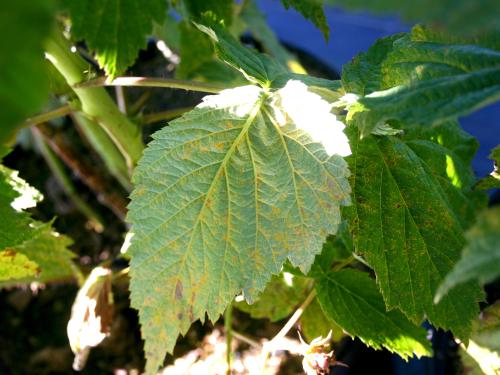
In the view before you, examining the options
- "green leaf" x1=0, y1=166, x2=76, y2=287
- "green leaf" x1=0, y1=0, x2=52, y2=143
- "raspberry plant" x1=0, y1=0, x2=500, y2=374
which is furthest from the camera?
"green leaf" x1=0, y1=166, x2=76, y2=287

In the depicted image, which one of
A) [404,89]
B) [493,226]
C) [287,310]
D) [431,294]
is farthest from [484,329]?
[493,226]

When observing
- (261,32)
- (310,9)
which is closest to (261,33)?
(261,32)

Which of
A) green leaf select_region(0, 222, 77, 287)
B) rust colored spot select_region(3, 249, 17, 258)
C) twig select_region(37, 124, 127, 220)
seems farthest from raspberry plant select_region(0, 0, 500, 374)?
twig select_region(37, 124, 127, 220)

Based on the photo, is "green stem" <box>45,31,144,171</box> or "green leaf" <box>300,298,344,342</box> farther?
"green leaf" <box>300,298,344,342</box>

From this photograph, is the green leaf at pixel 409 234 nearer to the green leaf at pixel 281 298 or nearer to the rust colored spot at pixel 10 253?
the green leaf at pixel 281 298

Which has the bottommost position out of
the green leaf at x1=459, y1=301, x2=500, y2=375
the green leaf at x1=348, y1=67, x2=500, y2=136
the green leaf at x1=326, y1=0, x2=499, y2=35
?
the green leaf at x1=459, y1=301, x2=500, y2=375

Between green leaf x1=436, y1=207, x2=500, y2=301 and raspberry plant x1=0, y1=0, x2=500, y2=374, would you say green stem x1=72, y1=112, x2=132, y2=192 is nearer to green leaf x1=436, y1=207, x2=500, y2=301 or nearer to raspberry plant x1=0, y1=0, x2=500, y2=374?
raspberry plant x1=0, y1=0, x2=500, y2=374

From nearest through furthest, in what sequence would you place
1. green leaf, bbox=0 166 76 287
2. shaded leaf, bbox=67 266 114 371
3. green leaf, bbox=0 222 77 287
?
green leaf, bbox=0 166 76 287 < shaded leaf, bbox=67 266 114 371 < green leaf, bbox=0 222 77 287

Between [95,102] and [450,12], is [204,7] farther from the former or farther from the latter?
[450,12]
